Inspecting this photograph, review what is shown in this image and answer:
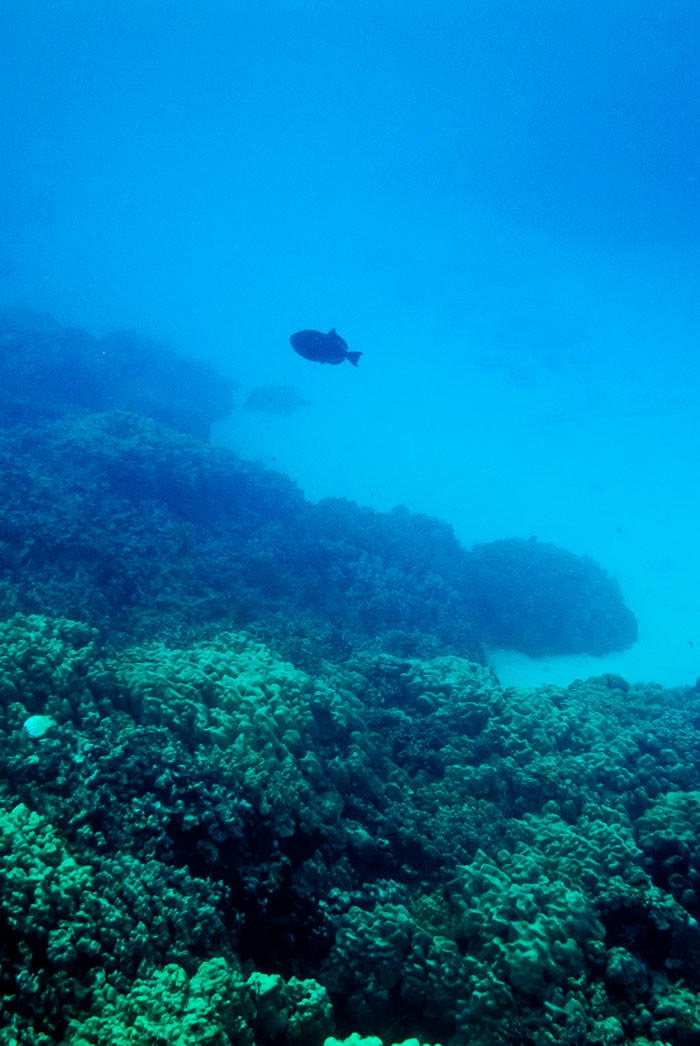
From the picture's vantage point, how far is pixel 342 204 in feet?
497

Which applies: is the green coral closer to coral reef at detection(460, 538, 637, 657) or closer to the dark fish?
the dark fish

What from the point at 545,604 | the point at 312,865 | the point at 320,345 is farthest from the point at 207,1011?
the point at 545,604

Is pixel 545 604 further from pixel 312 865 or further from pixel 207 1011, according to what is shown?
pixel 207 1011

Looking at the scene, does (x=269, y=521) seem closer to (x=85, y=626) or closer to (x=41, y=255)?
(x=85, y=626)

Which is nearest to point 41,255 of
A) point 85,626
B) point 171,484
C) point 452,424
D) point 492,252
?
point 452,424

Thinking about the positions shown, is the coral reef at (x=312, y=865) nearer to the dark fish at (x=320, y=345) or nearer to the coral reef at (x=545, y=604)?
the dark fish at (x=320, y=345)

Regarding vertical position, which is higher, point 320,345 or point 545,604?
point 545,604

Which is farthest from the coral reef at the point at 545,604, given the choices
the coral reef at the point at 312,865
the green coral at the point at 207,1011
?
the green coral at the point at 207,1011

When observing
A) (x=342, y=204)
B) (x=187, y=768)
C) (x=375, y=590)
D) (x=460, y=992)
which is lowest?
(x=460, y=992)

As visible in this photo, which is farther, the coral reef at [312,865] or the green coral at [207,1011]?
the coral reef at [312,865]

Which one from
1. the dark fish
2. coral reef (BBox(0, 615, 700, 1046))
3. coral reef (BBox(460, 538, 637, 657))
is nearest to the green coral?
coral reef (BBox(0, 615, 700, 1046))

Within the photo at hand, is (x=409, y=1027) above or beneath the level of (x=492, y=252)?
beneath

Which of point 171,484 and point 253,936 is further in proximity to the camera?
point 171,484

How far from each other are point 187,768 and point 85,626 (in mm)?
2199
